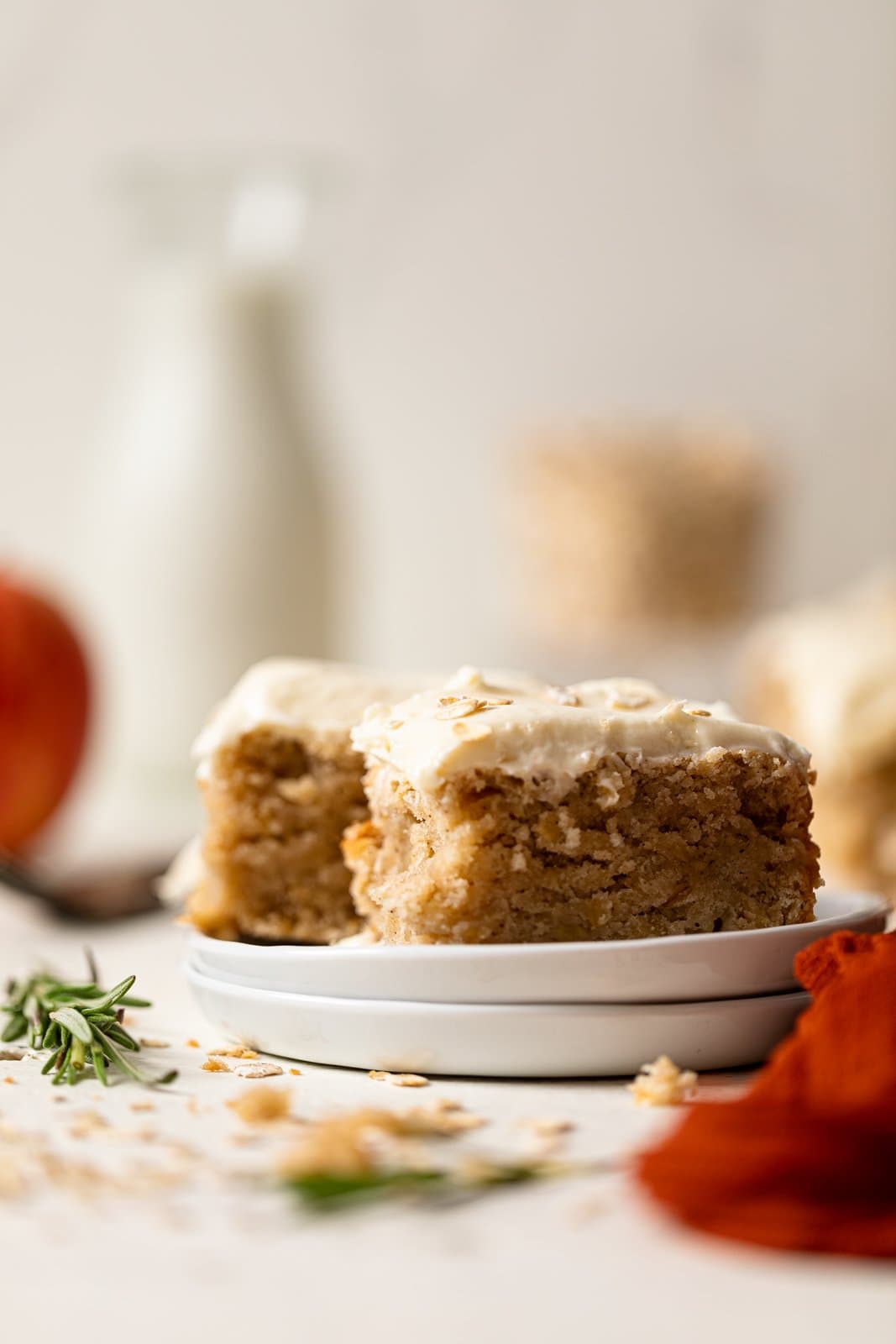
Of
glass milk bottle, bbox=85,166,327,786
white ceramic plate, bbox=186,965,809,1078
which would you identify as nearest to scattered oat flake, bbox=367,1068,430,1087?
white ceramic plate, bbox=186,965,809,1078

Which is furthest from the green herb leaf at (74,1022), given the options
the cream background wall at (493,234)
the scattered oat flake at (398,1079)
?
the cream background wall at (493,234)

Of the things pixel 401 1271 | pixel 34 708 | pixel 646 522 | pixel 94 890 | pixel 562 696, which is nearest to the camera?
pixel 401 1271

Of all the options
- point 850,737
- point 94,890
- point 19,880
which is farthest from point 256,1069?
point 850,737

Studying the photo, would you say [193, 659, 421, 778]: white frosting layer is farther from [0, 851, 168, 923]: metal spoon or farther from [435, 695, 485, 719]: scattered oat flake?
[0, 851, 168, 923]: metal spoon

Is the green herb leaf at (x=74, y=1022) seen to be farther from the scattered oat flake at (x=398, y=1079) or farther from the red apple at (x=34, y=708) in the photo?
the red apple at (x=34, y=708)

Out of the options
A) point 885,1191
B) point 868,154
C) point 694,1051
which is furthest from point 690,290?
point 885,1191

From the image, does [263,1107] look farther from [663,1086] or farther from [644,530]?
[644,530]

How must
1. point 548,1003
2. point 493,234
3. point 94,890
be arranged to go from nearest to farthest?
point 548,1003
point 94,890
point 493,234

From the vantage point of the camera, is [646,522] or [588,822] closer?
Result: [588,822]
